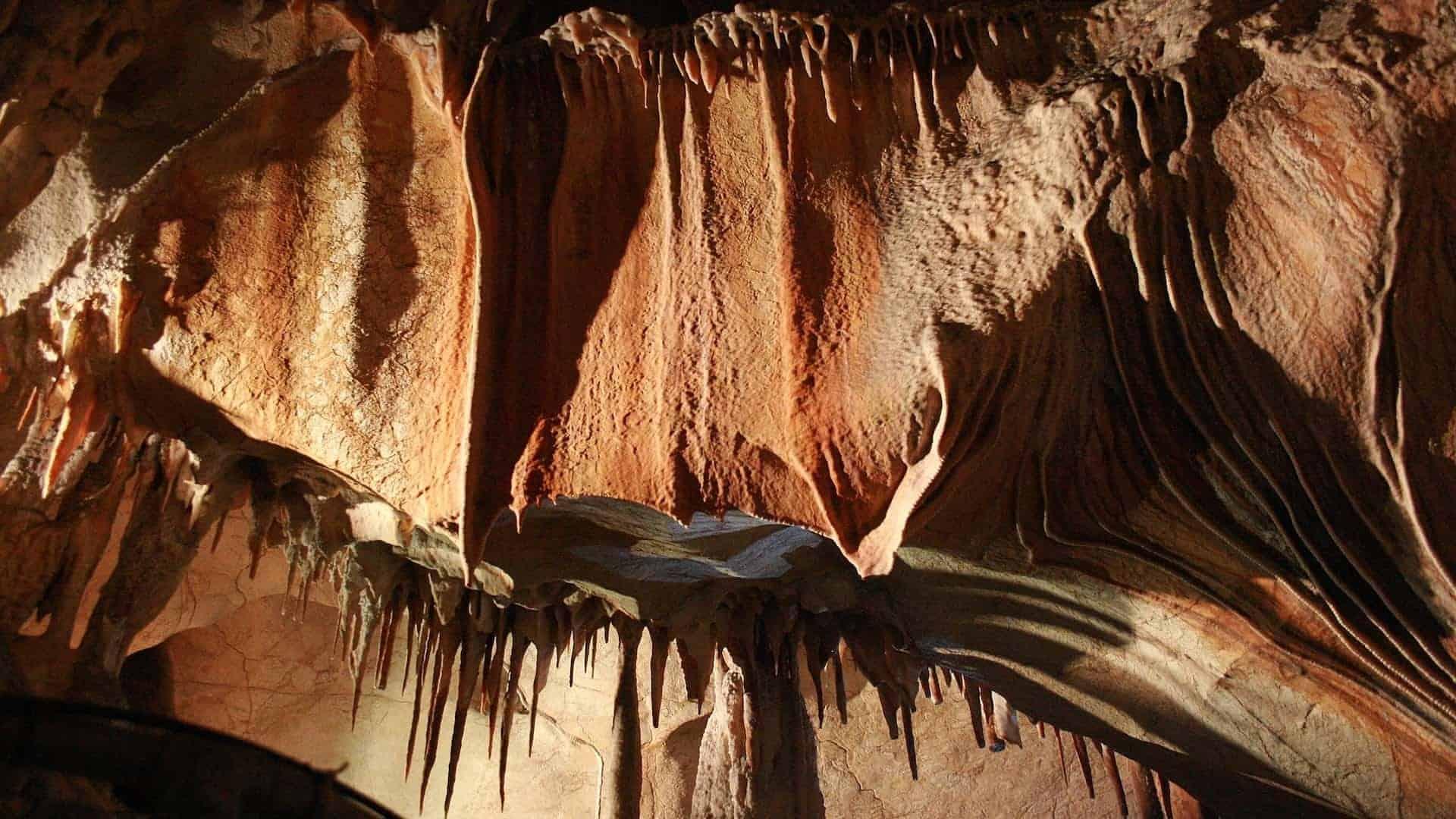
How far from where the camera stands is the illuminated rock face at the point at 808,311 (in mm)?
2408

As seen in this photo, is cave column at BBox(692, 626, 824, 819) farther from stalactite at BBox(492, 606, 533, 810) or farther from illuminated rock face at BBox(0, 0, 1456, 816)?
illuminated rock face at BBox(0, 0, 1456, 816)

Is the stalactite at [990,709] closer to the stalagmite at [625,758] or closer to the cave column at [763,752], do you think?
the cave column at [763,752]

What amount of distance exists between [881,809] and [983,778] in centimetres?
66

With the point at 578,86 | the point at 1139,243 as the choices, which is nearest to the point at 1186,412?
the point at 1139,243

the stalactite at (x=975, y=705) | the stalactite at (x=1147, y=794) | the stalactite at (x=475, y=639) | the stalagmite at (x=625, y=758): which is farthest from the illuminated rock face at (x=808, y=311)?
the stalagmite at (x=625, y=758)

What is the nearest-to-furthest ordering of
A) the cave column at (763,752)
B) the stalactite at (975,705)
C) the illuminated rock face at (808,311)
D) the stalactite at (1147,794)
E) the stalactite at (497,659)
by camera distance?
the illuminated rock face at (808,311)
the stalactite at (497,659)
the cave column at (763,752)
the stalactite at (975,705)
the stalactite at (1147,794)

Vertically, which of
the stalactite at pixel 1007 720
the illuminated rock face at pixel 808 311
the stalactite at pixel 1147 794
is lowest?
the stalactite at pixel 1147 794

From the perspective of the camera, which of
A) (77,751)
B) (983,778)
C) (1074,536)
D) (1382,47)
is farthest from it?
(983,778)

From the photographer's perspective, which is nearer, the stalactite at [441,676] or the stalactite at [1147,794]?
the stalactite at [441,676]

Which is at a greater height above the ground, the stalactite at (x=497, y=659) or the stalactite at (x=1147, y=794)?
the stalactite at (x=497, y=659)

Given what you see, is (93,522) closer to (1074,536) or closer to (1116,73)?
(1074,536)

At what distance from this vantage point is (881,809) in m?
6.53

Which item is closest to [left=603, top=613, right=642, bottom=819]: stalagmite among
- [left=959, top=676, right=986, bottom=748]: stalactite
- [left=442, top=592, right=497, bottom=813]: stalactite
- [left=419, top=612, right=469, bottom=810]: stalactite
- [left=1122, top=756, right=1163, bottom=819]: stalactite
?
[left=442, top=592, right=497, bottom=813]: stalactite

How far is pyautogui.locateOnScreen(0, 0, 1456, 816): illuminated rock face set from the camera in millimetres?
2408
